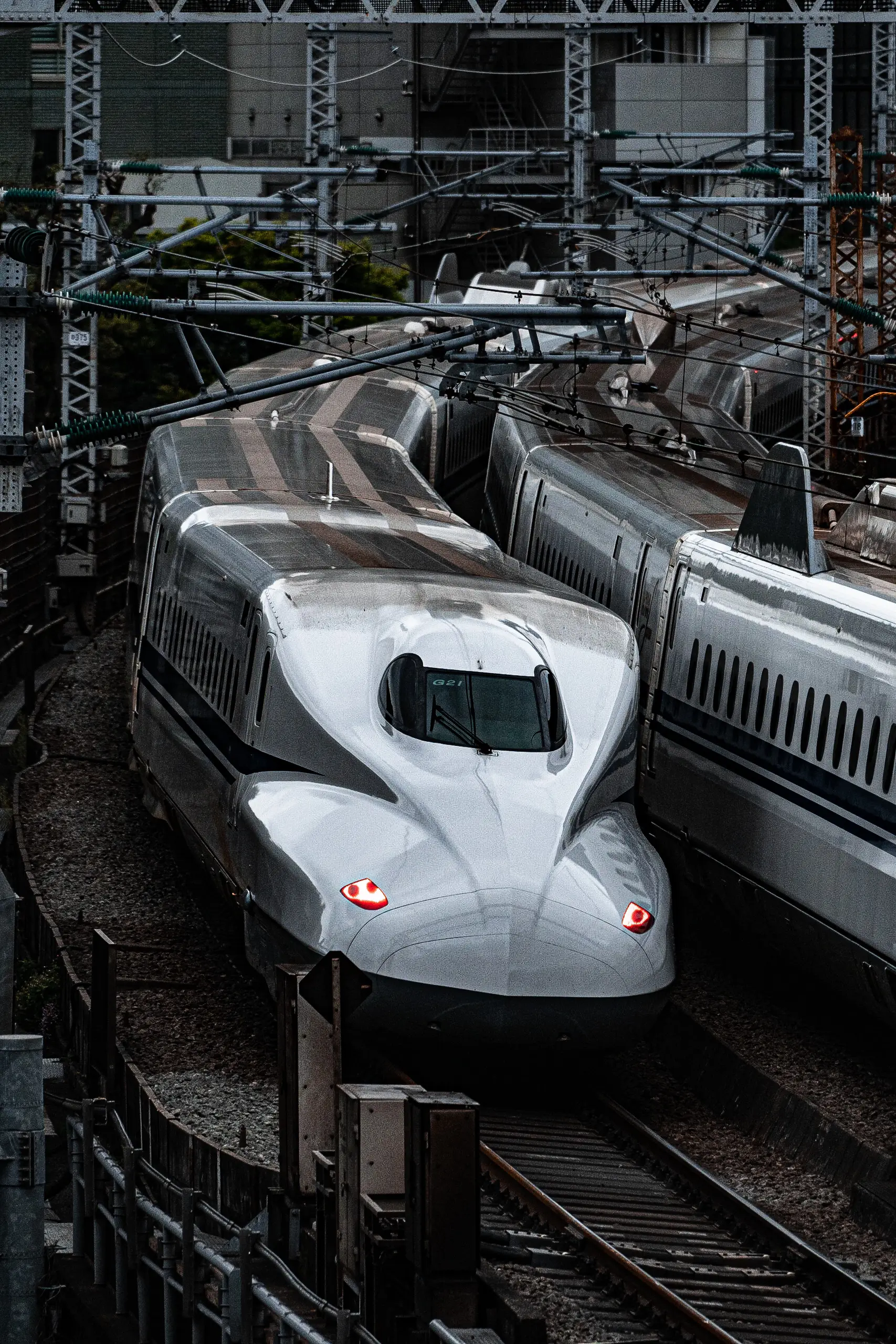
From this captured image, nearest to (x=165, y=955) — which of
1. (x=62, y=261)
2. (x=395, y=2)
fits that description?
(x=395, y=2)

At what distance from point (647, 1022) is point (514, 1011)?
102 centimetres

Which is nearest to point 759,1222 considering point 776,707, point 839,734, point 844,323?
point 839,734

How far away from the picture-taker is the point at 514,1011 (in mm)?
13164

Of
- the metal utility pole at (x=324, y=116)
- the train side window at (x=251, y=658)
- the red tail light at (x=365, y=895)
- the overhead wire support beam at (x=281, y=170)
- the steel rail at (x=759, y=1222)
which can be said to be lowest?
the steel rail at (x=759, y=1222)

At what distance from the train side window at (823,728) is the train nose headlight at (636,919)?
2.51m

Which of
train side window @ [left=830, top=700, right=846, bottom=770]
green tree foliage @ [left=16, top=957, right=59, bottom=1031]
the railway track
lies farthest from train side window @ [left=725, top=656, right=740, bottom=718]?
green tree foliage @ [left=16, top=957, right=59, bottom=1031]

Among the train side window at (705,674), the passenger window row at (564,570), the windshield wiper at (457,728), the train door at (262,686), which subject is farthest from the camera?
the passenger window row at (564,570)

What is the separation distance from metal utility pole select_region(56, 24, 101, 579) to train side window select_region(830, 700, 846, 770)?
19130 mm

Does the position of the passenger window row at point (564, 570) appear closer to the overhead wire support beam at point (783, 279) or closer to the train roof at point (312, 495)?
the train roof at point (312, 495)

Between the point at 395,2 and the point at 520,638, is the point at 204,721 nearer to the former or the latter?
the point at 520,638

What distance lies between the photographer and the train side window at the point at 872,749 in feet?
49.1

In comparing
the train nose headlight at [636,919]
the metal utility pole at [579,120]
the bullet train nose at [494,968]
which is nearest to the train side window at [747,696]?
the train nose headlight at [636,919]

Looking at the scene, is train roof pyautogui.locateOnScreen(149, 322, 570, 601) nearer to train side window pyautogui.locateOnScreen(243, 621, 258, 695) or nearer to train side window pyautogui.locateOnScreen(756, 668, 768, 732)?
train side window pyautogui.locateOnScreen(243, 621, 258, 695)

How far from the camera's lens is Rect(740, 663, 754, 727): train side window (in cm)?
1733
